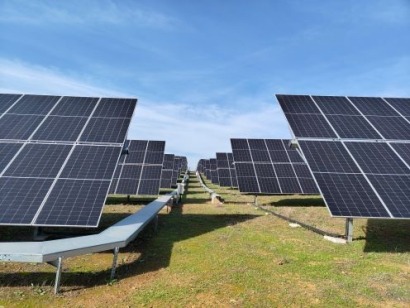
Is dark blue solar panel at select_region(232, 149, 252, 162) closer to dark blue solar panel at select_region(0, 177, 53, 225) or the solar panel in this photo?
the solar panel

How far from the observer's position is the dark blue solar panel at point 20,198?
922 centimetres

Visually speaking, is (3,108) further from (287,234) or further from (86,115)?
(287,234)

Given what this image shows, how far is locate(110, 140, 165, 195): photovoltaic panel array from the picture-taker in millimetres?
22802

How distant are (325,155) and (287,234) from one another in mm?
3218

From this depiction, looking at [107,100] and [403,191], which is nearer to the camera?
[403,191]

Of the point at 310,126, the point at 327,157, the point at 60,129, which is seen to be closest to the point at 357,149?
the point at 327,157

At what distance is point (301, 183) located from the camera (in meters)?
23.9

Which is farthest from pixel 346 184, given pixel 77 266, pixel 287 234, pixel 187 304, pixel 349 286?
pixel 77 266

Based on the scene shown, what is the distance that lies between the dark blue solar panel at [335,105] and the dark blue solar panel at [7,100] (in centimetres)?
1380

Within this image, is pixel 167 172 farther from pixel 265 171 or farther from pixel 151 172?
pixel 265 171

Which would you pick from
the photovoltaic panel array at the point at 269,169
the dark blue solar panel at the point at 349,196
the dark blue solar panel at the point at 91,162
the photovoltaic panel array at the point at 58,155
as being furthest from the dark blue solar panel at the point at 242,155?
the dark blue solar panel at the point at 91,162

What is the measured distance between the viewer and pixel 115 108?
48.6ft

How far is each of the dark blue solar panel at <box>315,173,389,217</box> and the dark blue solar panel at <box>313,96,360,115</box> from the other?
5.44m

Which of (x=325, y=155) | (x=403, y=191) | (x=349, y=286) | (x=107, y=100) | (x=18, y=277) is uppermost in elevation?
(x=107, y=100)
